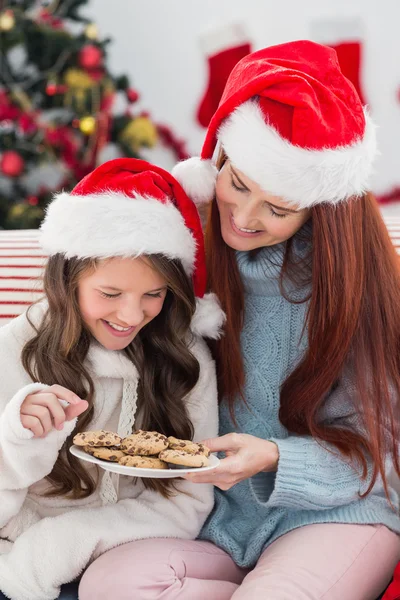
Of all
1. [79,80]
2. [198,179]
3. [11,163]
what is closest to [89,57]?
[79,80]

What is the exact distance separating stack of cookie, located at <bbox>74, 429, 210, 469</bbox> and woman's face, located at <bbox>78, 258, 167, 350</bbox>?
21 centimetres

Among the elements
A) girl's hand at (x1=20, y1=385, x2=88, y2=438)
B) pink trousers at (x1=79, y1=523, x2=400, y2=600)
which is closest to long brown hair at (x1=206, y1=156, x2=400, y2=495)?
pink trousers at (x1=79, y1=523, x2=400, y2=600)

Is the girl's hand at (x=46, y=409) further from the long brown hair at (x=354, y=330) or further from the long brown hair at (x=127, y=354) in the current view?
the long brown hair at (x=354, y=330)

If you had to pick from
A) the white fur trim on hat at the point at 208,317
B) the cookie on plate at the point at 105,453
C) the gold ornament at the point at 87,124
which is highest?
the gold ornament at the point at 87,124

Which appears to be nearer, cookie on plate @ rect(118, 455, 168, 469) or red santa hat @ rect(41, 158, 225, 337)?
cookie on plate @ rect(118, 455, 168, 469)

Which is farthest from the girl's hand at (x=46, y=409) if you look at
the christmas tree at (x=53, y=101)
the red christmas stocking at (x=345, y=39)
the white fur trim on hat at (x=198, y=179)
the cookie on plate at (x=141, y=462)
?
the red christmas stocking at (x=345, y=39)

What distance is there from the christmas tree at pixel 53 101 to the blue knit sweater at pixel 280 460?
162cm

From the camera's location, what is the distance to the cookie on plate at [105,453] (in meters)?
1.15

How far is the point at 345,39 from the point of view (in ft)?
10.4

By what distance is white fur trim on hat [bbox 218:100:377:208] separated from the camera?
4.19 feet

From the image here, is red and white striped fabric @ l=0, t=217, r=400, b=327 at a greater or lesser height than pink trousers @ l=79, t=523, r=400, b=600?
greater

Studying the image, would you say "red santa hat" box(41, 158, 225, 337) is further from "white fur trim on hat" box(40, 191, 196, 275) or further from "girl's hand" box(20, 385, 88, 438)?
"girl's hand" box(20, 385, 88, 438)

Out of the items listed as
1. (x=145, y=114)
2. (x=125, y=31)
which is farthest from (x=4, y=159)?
(x=125, y=31)

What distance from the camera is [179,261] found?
1375 mm
